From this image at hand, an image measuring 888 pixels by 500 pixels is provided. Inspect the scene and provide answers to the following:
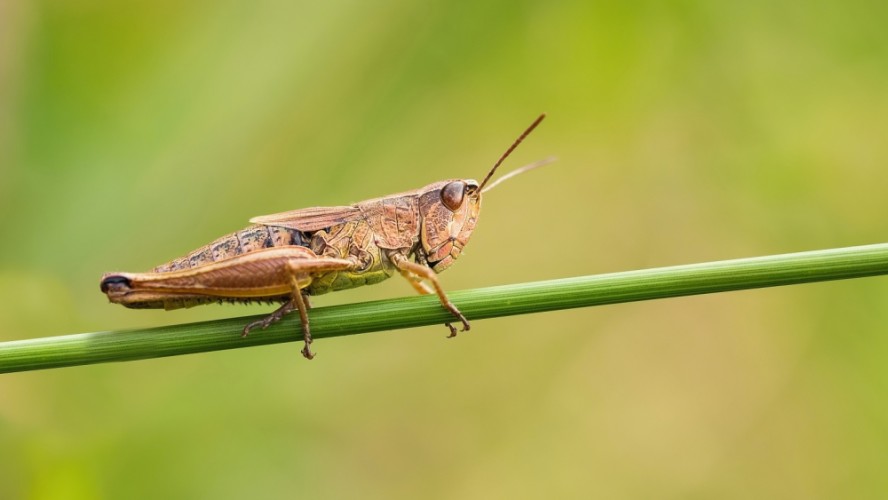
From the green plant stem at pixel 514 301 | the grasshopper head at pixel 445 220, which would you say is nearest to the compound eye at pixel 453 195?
the grasshopper head at pixel 445 220

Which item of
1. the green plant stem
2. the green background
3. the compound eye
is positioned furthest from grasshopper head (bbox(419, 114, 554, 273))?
the green background

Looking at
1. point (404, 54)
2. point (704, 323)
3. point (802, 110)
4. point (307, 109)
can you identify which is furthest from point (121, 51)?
point (802, 110)

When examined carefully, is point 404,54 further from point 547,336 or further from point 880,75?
point 880,75

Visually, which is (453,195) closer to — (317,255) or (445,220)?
(445,220)

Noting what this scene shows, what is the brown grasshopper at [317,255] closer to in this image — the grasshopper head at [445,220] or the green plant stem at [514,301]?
the grasshopper head at [445,220]

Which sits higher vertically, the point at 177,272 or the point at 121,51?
the point at 121,51
